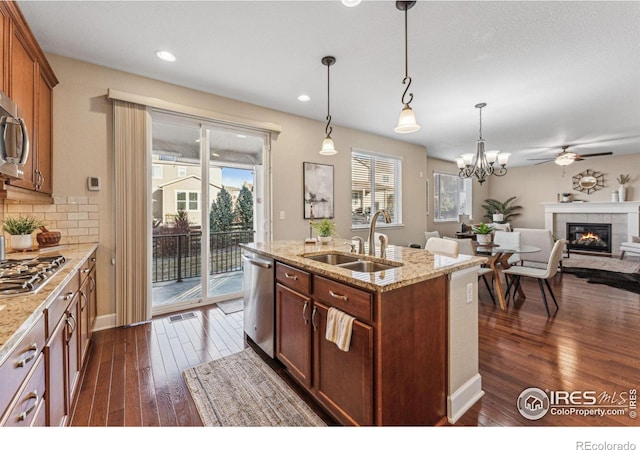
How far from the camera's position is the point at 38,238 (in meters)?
2.48

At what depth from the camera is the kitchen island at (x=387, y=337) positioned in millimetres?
1341

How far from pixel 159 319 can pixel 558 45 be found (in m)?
4.90

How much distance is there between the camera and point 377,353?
1.31 meters

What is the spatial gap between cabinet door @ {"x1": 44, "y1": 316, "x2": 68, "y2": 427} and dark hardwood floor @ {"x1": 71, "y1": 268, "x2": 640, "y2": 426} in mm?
351

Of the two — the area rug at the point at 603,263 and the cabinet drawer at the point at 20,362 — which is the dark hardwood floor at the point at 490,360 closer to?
the cabinet drawer at the point at 20,362

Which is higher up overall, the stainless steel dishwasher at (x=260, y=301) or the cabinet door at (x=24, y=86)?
the cabinet door at (x=24, y=86)

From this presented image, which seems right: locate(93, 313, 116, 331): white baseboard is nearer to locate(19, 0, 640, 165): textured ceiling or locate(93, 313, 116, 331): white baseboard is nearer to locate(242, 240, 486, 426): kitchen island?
locate(242, 240, 486, 426): kitchen island

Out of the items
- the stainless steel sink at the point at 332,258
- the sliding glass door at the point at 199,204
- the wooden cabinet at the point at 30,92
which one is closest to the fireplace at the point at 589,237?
the stainless steel sink at the point at 332,258

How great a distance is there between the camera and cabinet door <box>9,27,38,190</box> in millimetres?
1858

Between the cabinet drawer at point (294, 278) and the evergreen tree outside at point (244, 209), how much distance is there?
83.7 inches

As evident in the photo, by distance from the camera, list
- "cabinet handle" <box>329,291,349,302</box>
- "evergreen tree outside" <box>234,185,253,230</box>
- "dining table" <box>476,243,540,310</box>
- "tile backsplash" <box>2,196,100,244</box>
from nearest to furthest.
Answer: "cabinet handle" <box>329,291,349,302</box> → "tile backsplash" <box>2,196,100,244</box> → "dining table" <box>476,243,540,310</box> → "evergreen tree outside" <box>234,185,253,230</box>

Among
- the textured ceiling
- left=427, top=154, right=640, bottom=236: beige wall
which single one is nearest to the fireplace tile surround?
left=427, top=154, right=640, bottom=236: beige wall

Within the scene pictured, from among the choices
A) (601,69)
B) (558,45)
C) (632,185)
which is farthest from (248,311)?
(632,185)

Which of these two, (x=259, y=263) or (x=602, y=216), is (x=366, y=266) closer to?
(x=259, y=263)
